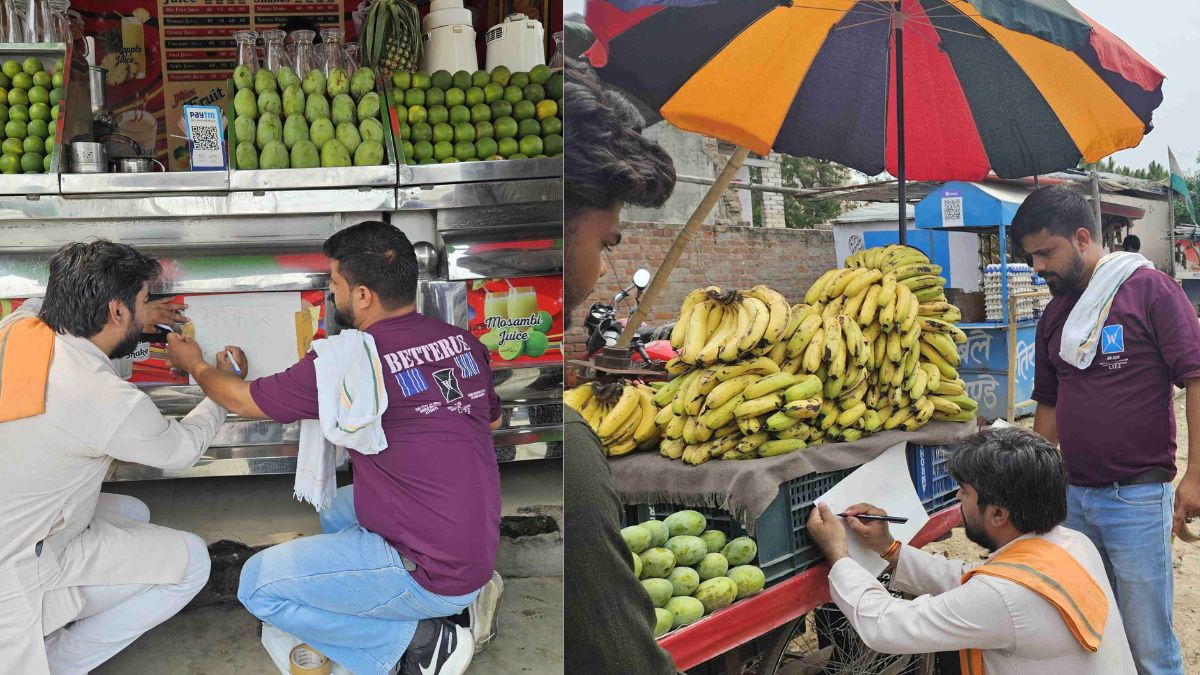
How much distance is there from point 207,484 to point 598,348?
140 inches

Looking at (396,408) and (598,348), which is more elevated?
(598,348)

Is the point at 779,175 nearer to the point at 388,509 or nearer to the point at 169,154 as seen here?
the point at 388,509

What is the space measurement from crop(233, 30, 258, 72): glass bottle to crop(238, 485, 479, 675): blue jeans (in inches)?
97.5

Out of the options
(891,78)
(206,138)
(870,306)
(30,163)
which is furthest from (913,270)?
(30,163)

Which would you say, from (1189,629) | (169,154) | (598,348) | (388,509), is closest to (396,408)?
(388,509)

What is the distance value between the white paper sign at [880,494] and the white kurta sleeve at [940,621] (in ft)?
0.21

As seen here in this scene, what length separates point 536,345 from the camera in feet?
13.1

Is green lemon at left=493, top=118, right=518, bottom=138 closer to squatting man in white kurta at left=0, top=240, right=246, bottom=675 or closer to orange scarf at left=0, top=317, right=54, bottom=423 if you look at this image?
squatting man in white kurta at left=0, top=240, right=246, bottom=675

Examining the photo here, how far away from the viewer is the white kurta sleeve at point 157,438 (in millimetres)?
2436

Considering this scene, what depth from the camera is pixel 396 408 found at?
8.24 ft

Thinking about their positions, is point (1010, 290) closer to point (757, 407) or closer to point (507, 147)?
point (757, 407)

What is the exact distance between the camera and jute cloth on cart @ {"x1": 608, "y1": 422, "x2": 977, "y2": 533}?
1.53 meters

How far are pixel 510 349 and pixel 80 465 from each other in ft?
6.21

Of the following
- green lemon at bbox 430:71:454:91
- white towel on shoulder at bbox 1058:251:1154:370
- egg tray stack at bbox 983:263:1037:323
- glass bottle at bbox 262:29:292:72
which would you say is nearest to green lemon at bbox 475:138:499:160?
green lemon at bbox 430:71:454:91
